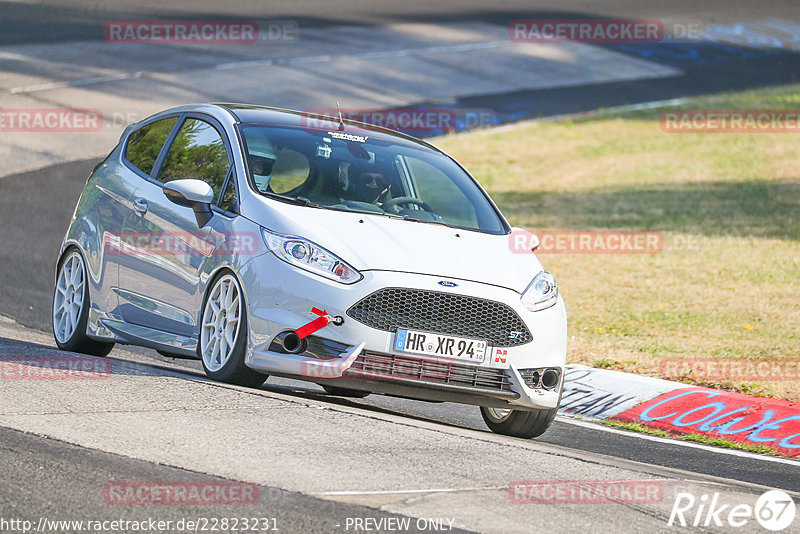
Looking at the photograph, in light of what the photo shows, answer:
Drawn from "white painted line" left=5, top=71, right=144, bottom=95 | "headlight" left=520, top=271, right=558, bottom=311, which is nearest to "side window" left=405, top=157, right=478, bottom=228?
"headlight" left=520, top=271, right=558, bottom=311

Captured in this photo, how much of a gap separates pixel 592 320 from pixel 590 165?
11.3m

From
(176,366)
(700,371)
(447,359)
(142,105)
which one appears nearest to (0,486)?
(447,359)

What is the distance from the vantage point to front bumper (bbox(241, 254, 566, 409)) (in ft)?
24.6

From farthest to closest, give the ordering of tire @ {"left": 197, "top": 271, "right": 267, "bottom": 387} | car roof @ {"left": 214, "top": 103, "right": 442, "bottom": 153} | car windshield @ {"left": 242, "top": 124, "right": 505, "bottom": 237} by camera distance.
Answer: car roof @ {"left": 214, "top": 103, "right": 442, "bottom": 153}
car windshield @ {"left": 242, "top": 124, "right": 505, "bottom": 237}
tire @ {"left": 197, "top": 271, "right": 267, "bottom": 387}

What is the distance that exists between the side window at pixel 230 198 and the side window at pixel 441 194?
1.27 meters

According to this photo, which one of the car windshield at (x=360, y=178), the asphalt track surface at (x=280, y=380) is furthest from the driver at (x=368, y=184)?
the asphalt track surface at (x=280, y=380)

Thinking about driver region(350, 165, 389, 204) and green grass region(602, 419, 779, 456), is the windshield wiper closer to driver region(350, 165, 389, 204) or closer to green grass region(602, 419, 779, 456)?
driver region(350, 165, 389, 204)

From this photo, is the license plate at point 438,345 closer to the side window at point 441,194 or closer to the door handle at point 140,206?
the side window at point 441,194

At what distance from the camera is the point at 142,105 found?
23297 mm

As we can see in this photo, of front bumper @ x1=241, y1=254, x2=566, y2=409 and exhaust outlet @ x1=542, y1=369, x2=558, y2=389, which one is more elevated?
front bumper @ x1=241, y1=254, x2=566, y2=409

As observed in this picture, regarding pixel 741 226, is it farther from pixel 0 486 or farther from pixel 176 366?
pixel 0 486

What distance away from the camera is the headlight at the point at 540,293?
7.93 m

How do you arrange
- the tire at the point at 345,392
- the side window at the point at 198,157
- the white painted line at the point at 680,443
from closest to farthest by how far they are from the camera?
the white painted line at the point at 680,443 < the side window at the point at 198,157 < the tire at the point at 345,392

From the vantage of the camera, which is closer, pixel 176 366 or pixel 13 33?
pixel 176 366
